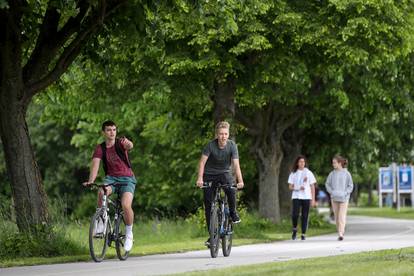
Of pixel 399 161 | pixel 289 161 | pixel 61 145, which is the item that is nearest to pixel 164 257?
pixel 289 161

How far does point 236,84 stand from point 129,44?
8350 mm

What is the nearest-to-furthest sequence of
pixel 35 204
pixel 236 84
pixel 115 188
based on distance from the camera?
pixel 115 188 < pixel 35 204 < pixel 236 84

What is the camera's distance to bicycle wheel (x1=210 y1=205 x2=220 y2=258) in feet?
51.1

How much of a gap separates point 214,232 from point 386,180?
57891 mm

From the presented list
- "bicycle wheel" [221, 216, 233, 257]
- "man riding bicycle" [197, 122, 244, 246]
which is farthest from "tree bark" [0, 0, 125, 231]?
"bicycle wheel" [221, 216, 233, 257]

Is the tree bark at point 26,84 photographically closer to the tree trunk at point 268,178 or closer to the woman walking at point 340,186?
the woman walking at point 340,186

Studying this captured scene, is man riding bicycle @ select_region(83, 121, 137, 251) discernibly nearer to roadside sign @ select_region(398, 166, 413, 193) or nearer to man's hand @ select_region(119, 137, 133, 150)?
man's hand @ select_region(119, 137, 133, 150)

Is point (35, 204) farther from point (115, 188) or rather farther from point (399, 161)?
point (399, 161)

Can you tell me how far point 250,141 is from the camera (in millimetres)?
34625

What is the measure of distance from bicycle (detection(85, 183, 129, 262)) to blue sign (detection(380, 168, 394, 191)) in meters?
56.6

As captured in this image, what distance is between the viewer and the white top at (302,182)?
23.9m

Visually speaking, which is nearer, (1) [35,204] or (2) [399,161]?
(1) [35,204]

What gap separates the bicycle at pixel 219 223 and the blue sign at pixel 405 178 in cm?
5117

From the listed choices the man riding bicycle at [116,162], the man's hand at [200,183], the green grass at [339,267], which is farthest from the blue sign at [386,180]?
the green grass at [339,267]
